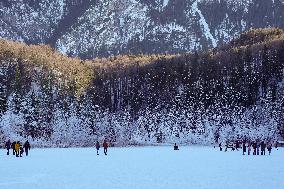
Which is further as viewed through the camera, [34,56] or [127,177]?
[34,56]

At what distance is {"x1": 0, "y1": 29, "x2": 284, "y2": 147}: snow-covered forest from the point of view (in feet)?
360

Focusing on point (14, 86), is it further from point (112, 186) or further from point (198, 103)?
point (112, 186)

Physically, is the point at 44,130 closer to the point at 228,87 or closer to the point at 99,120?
the point at 99,120

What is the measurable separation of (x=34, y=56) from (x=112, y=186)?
433 ft

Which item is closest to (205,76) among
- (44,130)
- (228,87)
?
(228,87)

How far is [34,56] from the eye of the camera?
488 feet

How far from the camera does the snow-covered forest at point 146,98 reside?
360ft

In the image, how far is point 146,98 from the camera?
144500 millimetres

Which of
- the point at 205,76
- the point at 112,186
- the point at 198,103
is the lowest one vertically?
the point at 112,186

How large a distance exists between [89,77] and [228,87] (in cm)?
4532

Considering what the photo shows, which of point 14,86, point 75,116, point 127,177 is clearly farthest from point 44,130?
point 127,177

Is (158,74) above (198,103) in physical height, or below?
above

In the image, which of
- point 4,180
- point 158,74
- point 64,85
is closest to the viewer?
point 4,180

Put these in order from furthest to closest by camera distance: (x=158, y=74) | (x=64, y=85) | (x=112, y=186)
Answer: (x=158, y=74) → (x=64, y=85) → (x=112, y=186)
